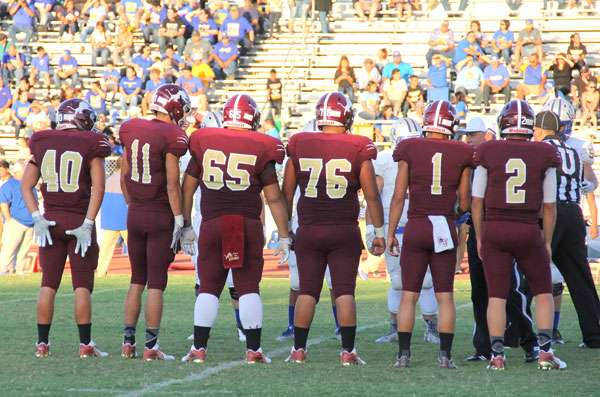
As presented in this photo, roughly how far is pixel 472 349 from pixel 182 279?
718 cm

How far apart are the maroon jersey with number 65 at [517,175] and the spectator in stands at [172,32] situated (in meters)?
19.1

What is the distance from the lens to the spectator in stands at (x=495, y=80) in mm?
20922

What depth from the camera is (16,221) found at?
15.2 metres

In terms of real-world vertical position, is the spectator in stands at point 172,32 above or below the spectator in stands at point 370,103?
above

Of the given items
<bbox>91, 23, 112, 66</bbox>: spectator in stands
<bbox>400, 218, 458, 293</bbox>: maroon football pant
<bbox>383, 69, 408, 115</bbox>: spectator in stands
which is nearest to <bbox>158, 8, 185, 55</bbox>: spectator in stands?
<bbox>91, 23, 112, 66</bbox>: spectator in stands

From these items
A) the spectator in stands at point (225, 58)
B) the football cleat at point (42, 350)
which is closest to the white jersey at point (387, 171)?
the football cleat at point (42, 350)

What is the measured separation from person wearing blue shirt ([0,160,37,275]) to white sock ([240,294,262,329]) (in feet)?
28.8

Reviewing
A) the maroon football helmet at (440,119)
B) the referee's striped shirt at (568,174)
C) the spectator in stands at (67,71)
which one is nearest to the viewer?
the maroon football helmet at (440,119)

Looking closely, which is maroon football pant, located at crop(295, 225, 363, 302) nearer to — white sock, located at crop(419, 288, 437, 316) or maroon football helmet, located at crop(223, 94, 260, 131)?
maroon football helmet, located at crop(223, 94, 260, 131)

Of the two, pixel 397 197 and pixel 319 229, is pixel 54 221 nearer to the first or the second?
pixel 319 229

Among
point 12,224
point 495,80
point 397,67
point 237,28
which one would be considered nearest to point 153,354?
point 12,224

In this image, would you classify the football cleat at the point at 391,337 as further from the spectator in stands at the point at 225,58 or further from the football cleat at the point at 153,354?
the spectator in stands at the point at 225,58

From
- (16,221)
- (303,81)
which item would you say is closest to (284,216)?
(16,221)

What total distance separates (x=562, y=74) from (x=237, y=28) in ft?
28.6
